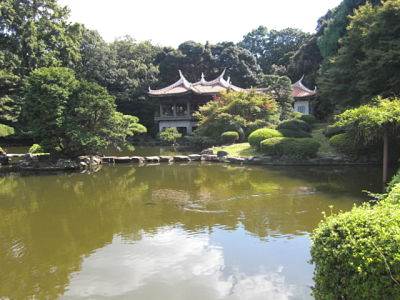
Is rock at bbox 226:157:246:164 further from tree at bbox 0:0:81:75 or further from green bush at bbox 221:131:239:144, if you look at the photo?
tree at bbox 0:0:81:75

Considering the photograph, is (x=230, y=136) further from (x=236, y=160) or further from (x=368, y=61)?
(x=368, y=61)

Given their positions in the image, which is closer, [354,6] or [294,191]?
[294,191]

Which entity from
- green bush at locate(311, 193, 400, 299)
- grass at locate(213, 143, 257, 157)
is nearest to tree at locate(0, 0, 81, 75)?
grass at locate(213, 143, 257, 157)

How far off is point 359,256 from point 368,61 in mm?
16457

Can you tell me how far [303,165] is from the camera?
20172 millimetres

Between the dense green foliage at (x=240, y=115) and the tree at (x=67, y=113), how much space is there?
28.1 feet

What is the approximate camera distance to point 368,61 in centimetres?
1845

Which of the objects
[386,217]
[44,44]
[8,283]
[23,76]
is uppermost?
[44,44]

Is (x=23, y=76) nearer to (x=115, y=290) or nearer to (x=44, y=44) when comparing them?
(x=44, y=44)

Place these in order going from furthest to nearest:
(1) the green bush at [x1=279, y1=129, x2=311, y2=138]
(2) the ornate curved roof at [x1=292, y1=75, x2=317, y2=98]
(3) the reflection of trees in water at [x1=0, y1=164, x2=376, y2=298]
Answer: (2) the ornate curved roof at [x1=292, y1=75, x2=317, y2=98], (1) the green bush at [x1=279, y1=129, x2=311, y2=138], (3) the reflection of trees in water at [x1=0, y1=164, x2=376, y2=298]

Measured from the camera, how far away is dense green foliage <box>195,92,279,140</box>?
27.7 m

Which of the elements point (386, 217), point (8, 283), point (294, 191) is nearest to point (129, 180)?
point (294, 191)

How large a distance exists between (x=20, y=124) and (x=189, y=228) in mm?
29443

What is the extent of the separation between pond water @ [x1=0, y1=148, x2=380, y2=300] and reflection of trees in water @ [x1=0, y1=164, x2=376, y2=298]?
0.09 ft
